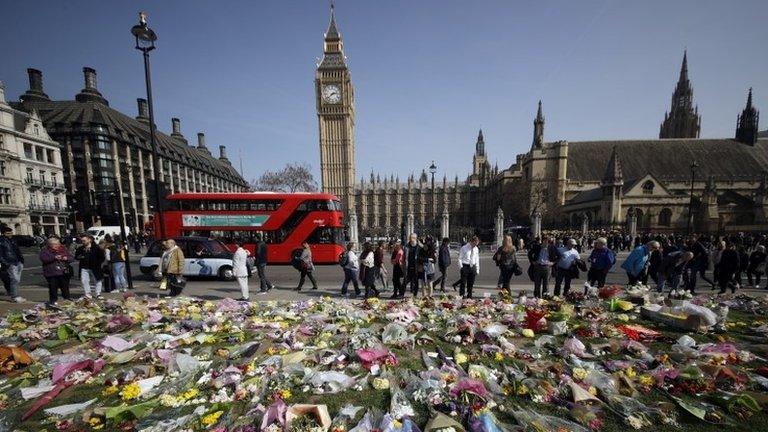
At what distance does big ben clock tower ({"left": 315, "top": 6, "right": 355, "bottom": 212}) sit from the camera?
65.3 metres

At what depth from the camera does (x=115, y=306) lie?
24.5 feet

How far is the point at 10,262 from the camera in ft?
26.5

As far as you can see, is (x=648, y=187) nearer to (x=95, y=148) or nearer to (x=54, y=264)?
(x=54, y=264)

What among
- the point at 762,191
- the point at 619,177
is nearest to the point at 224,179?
the point at 619,177

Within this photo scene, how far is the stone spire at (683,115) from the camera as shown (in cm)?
6100

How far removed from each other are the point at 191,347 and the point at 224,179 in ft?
294

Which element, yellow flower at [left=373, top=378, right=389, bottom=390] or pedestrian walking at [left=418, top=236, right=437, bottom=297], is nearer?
yellow flower at [left=373, top=378, right=389, bottom=390]

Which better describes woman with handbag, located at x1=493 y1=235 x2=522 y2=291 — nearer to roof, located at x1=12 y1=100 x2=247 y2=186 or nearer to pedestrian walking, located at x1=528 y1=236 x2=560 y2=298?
pedestrian walking, located at x1=528 y1=236 x2=560 y2=298

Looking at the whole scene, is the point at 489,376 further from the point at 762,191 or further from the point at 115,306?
the point at 762,191

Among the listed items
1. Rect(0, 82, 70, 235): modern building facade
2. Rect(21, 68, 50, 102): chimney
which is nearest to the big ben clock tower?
Rect(0, 82, 70, 235): modern building facade

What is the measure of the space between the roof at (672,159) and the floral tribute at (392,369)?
49.2 metres

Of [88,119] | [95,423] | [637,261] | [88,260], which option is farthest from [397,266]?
[88,119]

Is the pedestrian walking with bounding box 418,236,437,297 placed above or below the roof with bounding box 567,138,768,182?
below

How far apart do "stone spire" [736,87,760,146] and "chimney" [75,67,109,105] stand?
113873 mm
